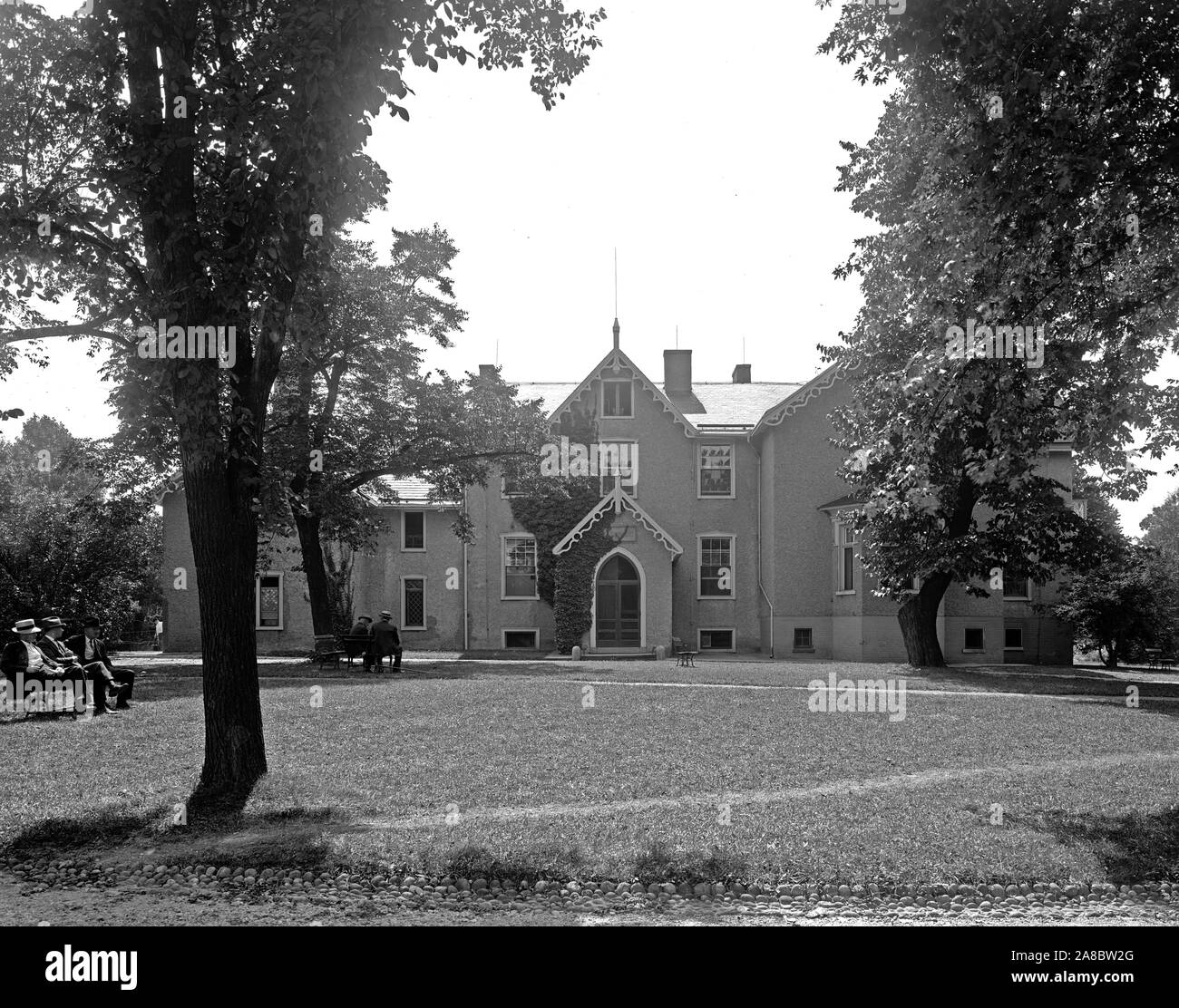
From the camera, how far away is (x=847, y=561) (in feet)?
123

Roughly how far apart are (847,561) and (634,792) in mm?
28319

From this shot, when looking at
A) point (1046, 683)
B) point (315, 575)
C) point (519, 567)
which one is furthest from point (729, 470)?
point (1046, 683)

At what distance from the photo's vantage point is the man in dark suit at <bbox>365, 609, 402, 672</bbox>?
27.2 m

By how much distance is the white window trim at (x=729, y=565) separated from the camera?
3981cm

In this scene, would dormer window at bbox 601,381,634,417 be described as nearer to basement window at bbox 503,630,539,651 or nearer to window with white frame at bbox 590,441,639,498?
window with white frame at bbox 590,441,639,498

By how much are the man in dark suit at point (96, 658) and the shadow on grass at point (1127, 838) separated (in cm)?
1386

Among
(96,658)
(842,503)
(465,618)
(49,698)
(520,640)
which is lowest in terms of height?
(520,640)

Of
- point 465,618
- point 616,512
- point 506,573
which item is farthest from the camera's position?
point 465,618

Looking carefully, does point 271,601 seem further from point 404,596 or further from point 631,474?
point 631,474

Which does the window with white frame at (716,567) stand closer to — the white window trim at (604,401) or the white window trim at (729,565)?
the white window trim at (729,565)

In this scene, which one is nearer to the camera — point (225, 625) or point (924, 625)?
point (225, 625)

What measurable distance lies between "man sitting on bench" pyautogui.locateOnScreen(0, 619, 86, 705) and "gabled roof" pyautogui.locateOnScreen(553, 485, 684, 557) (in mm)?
21451

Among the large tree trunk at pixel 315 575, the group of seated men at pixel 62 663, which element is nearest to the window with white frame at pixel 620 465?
the large tree trunk at pixel 315 575
